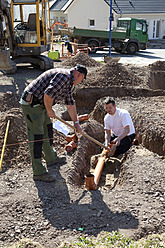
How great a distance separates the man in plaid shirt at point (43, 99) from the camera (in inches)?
162

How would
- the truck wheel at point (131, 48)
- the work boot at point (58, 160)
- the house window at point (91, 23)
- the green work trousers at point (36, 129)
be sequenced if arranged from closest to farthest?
the green work trousers at point (36, 129) < the work boot at point (58, 160) < the truck wheel at point (131, 48) < the house window at point (91, 23)

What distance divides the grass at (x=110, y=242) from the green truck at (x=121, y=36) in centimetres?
1902

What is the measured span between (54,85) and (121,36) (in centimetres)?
1837

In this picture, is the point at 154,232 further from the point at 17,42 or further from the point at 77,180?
the point at 17,42

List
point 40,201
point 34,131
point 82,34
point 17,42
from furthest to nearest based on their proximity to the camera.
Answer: point 82,34
point 17,42
point 34,131
point 40,201

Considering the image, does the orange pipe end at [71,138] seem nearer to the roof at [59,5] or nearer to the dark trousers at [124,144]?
the dark trousers at [124,144]

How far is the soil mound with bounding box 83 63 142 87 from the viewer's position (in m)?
10.7

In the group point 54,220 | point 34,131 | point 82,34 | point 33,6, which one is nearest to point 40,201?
point 54,220

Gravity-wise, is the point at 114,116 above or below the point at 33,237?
above

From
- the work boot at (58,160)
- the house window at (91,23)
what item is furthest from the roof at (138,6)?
the work boot at (58,160)

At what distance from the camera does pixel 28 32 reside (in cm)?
1241

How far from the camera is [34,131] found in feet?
14.8

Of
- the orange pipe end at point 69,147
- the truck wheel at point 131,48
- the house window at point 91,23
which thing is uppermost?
the house window at point 91,23

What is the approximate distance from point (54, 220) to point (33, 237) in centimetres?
39
